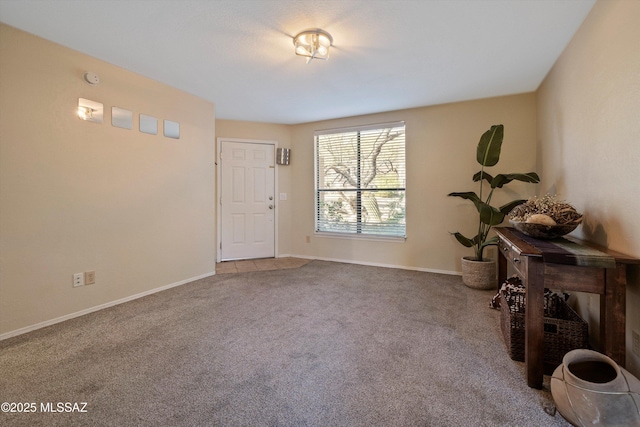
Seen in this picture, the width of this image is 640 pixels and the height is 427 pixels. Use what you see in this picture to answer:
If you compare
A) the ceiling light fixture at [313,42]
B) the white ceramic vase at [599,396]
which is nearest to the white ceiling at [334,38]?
the ceiling light fixture at [313,42]

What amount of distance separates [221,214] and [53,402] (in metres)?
3.21

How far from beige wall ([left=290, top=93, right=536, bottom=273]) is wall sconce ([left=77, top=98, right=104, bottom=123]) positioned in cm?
309

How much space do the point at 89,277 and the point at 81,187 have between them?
0.82m

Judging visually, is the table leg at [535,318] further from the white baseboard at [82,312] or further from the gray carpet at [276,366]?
the white baseboard at [82,312]

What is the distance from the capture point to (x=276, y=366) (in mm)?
1691

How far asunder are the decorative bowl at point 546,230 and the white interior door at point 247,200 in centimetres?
369

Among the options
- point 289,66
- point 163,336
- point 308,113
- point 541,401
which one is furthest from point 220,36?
point 541,401

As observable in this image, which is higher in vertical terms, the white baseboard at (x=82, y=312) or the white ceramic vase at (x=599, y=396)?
the white ceramic vase at (x=599, y=396)

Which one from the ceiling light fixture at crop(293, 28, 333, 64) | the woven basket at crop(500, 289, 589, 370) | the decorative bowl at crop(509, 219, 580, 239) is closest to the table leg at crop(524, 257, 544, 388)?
the woven basket at crop(500, 289, 589, 370)

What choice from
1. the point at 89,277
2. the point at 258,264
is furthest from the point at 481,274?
the point at 89,277

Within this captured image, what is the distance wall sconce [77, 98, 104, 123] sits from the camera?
241 cm

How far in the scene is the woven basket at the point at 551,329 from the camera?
1.58 meters

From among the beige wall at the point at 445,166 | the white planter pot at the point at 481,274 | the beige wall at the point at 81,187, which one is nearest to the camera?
the beige wall at the point at 81,187

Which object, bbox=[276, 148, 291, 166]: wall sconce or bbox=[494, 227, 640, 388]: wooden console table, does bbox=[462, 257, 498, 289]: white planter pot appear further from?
bbox=[276, 148, 291, 166]: wall sconce
